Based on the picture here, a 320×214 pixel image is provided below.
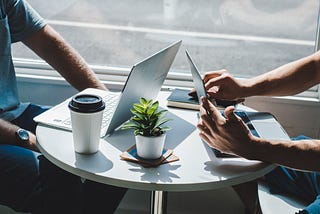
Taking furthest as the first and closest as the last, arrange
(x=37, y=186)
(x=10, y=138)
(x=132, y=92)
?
(x=10, y=138)
(x=37, y=186)
(x=132, y=92)

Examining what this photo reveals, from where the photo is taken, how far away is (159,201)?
4.72 feet

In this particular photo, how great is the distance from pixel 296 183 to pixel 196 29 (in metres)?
0.89

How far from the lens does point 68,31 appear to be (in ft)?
7.34

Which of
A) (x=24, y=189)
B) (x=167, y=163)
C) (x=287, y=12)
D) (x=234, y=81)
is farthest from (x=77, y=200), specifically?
(x=287, y=12)

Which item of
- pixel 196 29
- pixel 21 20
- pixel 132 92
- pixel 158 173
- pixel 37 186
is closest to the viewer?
pixel 158 173

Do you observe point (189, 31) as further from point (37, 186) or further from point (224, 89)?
point (37, 186)

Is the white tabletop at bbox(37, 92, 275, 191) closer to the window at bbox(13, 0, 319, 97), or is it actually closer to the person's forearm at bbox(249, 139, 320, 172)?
the person's forearm at bbox(249, 139, 320, 172)

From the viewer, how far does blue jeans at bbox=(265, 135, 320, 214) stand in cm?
152

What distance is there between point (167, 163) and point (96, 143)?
199 millimetres

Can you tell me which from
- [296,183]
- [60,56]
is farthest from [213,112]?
[60,56]

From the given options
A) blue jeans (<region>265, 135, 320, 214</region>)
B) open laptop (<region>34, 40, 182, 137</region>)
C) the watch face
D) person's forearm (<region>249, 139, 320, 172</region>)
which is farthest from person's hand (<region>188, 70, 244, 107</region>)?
the watch face

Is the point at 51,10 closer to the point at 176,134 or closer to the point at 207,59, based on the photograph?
the point at 207,59

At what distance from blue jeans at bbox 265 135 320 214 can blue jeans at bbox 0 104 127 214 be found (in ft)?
1.96

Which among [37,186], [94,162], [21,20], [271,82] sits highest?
[21,20]
